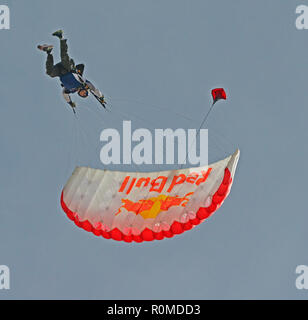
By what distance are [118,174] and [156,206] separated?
2532mm

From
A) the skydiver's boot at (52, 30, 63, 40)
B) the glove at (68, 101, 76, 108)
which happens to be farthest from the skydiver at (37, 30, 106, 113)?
the glove at (68, 101, 76, 108)

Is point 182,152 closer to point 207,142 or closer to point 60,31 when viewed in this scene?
point 207,142

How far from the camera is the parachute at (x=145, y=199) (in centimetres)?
3159

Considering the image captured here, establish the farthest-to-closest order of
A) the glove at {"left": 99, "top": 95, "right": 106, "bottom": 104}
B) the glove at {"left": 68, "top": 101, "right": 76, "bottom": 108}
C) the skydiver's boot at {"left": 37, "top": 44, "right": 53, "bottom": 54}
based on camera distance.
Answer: the glove at {"left": 68, "top": 101, "right": 76, "bottom": 108} → the glove at {"left": 99, "top": 95, "right": 106, "bottom": 104} → the skydiver's boot at {"left": 37, "top": 44, "right": 53, "bottom": 54}

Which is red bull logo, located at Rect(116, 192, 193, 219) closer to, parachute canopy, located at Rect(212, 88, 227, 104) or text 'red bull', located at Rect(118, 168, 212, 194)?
text 'red bull', located at Rect(118, 168, 212, 194)

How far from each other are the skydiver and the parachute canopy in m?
4.76

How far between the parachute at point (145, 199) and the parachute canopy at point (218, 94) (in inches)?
93.7

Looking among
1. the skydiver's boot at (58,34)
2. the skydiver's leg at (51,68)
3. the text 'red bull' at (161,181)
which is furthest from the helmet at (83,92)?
the text 'red bull' at (161,181)

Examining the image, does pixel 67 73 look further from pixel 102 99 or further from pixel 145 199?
pixel 145 199

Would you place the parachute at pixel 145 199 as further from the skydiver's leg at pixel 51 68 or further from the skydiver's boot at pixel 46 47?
the skydiver's boot at pixel 46 47

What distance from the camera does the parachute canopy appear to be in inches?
1254

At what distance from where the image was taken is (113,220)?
108 ft

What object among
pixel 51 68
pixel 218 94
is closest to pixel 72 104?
pixel 51 68

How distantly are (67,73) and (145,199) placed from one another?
6.41 meters
